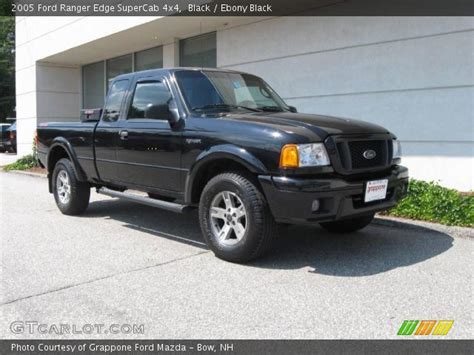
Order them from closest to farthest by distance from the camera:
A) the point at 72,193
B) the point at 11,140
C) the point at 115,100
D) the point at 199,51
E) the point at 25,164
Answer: the point at 115,100
the point at 72,193
the point at 199,51
the point at 25,164
the point at 11,140

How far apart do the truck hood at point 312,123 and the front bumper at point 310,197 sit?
0.46 meters

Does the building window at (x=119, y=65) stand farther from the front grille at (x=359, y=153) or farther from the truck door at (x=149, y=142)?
the front grille at (x=359, y=153)

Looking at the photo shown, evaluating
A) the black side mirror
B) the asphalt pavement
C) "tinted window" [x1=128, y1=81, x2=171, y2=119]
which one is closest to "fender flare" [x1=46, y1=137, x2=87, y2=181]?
the asphalt pavement

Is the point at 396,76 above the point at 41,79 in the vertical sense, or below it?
below

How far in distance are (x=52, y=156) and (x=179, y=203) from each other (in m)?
3.15

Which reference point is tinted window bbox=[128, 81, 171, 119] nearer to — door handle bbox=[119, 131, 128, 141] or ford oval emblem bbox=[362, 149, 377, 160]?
door handle bbox=[119, 131, 128, 141]

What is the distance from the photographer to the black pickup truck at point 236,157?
181 inches

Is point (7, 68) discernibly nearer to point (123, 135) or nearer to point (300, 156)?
point (123, 135)

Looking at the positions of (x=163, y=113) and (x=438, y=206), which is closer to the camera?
(x=163, y=113)

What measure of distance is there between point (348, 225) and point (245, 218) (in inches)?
69.6

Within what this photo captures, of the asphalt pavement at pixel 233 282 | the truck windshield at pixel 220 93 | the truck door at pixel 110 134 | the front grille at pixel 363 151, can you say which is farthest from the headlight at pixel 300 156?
the truck door at pixel 110 134

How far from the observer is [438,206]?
673 centimetres

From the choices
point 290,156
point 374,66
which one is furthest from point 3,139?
point 290,156

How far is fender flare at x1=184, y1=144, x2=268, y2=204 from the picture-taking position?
4738mm
